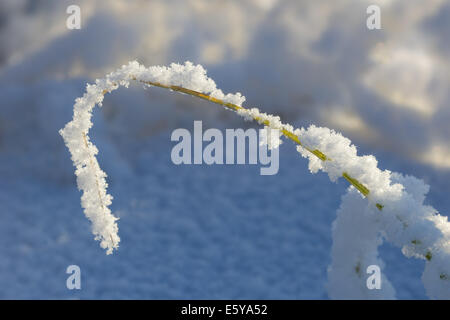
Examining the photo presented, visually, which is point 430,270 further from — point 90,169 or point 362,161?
point 90,169

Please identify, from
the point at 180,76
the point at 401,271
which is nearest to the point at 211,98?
the point at 180,76

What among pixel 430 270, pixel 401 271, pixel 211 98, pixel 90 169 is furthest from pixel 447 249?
pixel 401 271

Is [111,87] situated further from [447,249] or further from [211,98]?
[447,249]

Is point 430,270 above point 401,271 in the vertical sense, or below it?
below

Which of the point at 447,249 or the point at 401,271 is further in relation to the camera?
the point at 401,271
